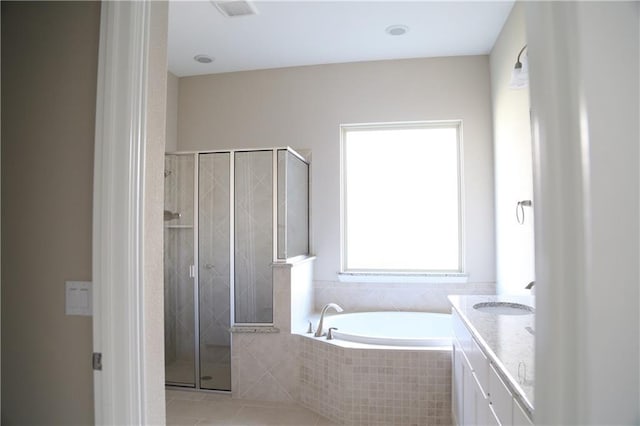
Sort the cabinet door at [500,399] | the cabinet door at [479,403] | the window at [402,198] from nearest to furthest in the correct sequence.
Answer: the cabinet door at [500,399]
the cabinet door at [479,403]
the window at [402,198]

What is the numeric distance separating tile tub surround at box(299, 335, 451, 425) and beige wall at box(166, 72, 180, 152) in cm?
270

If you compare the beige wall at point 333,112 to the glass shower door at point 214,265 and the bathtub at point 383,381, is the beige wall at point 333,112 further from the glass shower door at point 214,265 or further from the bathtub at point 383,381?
the bathtub at point 383,381

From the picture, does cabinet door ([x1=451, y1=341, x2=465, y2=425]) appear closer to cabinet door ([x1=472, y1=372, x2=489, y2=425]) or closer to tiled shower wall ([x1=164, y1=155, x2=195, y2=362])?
cabinet door ([x1=472, y1=372, x2=489, y2=425])

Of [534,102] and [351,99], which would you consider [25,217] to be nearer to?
[534,102]

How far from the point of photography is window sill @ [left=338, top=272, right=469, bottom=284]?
3.64 metres

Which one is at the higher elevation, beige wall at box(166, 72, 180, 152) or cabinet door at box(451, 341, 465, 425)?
beige wall at box(166, 72, 180, 152)

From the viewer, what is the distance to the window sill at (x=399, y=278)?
364 cm

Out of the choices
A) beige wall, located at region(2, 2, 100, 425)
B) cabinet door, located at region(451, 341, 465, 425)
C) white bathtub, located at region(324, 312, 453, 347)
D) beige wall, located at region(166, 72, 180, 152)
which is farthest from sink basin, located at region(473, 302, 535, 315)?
beige wall, located at region(166, 72, 180, 152)

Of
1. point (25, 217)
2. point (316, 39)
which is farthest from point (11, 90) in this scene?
point (316, 39)

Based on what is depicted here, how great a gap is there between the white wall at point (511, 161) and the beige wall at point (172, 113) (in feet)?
10.3

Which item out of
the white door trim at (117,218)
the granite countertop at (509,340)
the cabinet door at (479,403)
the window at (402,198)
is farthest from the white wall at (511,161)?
the white door trim at (117,218)

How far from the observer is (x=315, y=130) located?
3.89 metres

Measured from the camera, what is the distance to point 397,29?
3.15 metres

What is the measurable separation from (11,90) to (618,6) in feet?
5.02
